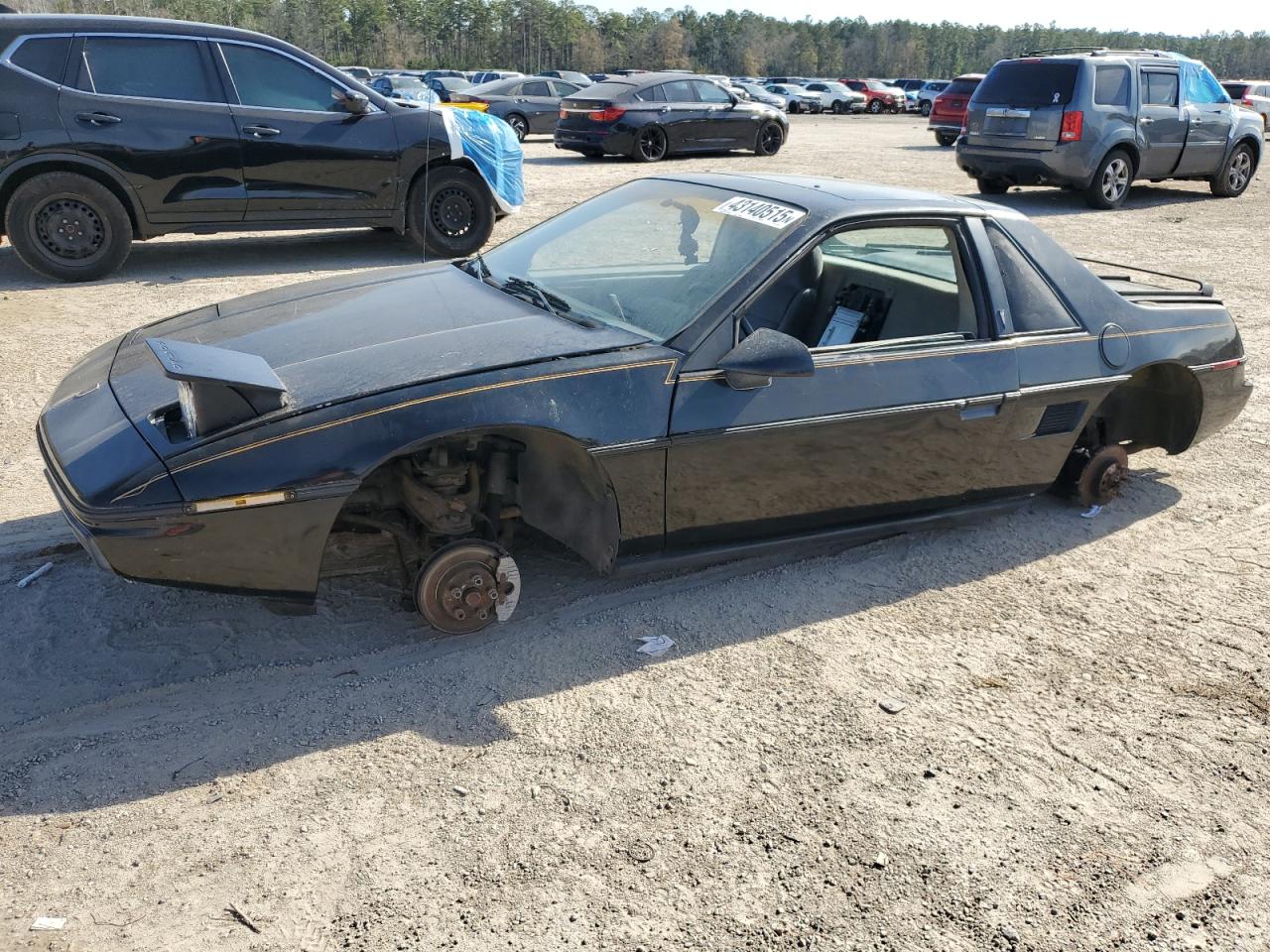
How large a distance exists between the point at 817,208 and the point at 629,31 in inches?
4004

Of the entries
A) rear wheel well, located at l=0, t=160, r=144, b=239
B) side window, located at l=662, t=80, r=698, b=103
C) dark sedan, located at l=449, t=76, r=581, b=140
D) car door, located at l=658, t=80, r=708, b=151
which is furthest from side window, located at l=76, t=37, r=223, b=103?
dark sedan, located at l=449, t=76, r=581, b=140

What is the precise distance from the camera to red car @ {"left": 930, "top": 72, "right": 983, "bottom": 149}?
2475cm

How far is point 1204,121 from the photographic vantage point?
1472 cm

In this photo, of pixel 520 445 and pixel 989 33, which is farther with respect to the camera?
pixel 989 33

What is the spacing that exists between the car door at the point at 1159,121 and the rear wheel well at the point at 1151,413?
10.6 metres

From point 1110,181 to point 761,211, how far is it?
11870 mm

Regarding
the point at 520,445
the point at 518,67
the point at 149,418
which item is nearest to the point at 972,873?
the point at 520,445

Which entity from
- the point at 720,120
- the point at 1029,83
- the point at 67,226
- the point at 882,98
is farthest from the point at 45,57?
the point at 882,98

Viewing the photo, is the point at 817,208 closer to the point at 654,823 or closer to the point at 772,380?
the point at 772,380

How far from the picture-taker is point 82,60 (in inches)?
326

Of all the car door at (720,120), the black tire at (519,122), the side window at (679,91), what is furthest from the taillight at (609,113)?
the black tire at (519,122)

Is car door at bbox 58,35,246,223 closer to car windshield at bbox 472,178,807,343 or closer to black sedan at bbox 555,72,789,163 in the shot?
car windshield at bbox 472,178,807,343

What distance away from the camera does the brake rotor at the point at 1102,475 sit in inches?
192

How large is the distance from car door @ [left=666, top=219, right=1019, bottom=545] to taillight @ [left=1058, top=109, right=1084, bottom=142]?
1028cm
